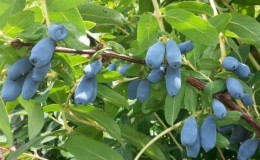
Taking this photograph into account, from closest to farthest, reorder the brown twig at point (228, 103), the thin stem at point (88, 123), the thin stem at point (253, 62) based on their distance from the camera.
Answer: the brown twig at point (228, 103) < the thin stem at point (88, 123) < the thin stem at point (253, 62)

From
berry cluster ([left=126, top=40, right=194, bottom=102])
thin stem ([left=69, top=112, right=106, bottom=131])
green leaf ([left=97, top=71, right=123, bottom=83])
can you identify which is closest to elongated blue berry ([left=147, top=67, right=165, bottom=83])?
berry cluster ([left=126, top=40, right=194, bottom=102])

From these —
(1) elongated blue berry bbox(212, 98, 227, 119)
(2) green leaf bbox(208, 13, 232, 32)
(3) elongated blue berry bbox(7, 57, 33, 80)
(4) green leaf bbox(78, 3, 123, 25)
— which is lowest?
(1) elongated blue berry bbox(212, 98, 227, 119)

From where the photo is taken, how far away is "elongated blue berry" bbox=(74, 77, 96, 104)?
1.27m

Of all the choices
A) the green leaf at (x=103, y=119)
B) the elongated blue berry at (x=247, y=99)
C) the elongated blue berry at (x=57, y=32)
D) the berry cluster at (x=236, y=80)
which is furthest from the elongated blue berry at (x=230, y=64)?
the elongated blue berry at (x=57, y=32)

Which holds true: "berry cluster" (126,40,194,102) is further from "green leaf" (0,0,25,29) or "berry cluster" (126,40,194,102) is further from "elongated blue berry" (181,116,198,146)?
"green leaf" (0,0,25,29)

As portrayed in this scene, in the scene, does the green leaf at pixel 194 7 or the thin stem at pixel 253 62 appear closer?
the green leaf at pixel 194 7

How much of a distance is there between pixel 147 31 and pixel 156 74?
13 centimetres

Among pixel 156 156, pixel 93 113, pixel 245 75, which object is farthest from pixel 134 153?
pixel 245 75

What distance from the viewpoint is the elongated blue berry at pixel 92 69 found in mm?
1278

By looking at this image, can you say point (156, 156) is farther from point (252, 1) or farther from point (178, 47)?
point (252, 1)

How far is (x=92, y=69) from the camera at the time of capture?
4.20ft

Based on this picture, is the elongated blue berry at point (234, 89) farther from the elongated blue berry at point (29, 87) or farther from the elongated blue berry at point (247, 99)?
the elongated blue berry at point (29, 87)

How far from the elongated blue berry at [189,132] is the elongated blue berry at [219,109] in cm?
7

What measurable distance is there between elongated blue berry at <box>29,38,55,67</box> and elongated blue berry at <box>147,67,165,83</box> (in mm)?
272
